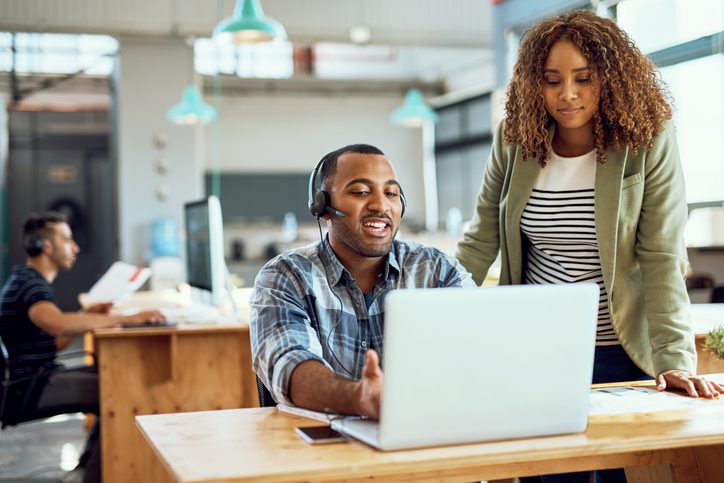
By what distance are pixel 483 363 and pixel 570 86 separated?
2.88 ft

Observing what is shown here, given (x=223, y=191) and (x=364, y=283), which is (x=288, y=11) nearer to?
(x=223, y=191)

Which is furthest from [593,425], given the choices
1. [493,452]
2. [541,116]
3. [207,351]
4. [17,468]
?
[17,468]

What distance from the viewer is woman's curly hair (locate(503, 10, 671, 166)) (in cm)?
187

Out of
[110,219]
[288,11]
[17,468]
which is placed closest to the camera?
[17,468]

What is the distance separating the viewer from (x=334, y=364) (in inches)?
67.9

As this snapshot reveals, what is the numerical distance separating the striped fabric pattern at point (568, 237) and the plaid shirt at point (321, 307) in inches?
10.9

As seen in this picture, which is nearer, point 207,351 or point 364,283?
point 364,283

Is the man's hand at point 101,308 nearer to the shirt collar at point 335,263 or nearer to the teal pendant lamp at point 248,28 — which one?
the teal pendant lamp at point 248,28

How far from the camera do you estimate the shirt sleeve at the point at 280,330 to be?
1.54 meters

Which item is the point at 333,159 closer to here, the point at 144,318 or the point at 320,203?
the point at 320,203

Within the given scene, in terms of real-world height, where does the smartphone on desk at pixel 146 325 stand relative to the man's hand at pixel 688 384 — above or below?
below

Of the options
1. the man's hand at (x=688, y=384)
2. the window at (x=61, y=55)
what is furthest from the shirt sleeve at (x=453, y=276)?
the window at (x=61, y=55)

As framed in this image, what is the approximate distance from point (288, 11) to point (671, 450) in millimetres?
8588

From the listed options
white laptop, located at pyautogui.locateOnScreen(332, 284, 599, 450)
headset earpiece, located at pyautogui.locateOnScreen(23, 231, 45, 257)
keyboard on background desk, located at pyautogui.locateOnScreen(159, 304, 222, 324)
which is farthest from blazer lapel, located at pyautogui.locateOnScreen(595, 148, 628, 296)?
headset earpiece, located at pyautogui.locateOnScreen(23, 231, 45, 257)
